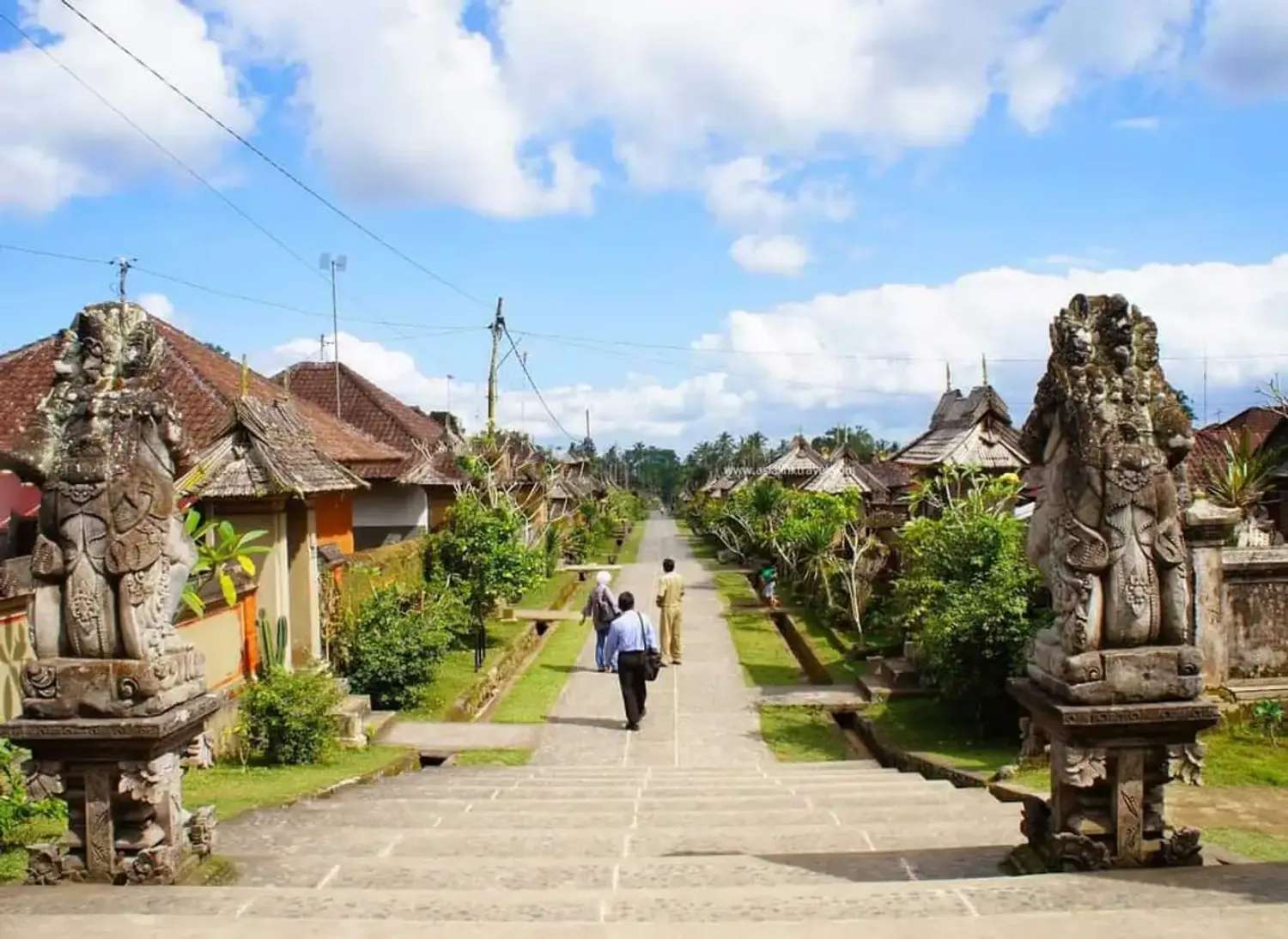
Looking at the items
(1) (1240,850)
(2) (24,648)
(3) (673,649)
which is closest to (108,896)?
(2) (24,648)

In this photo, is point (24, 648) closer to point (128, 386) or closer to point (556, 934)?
point (128, 386)

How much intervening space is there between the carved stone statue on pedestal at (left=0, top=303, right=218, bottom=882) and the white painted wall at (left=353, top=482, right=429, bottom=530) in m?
20.7

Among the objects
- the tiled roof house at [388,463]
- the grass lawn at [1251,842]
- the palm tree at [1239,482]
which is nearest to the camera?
the grass lawn at [1251,842]

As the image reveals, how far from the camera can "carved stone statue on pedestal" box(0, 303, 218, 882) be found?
5.02m

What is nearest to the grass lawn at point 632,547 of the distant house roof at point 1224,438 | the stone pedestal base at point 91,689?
the distant house roof at point 1224,438

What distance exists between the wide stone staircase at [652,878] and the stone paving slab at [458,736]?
3029 millimetres

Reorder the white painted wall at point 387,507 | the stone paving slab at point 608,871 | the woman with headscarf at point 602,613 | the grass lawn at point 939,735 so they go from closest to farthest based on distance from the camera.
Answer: the stone paving slab at point 608,871
the grass lawn at point 939,735
the woman with headscarf at point 602,613
the white painted wall at point 387,507

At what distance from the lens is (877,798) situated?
7859 mm

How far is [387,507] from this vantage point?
86.1 ft

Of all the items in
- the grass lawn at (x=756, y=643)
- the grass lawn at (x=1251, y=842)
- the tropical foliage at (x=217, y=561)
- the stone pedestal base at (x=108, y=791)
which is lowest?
the grass lawn at (x=756, y=643)

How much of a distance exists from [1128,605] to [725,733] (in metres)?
8.06

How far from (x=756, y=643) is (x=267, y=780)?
11.8m

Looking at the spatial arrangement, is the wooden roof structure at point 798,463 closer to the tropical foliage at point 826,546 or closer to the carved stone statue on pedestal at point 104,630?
the tropical foliage at point 826,546

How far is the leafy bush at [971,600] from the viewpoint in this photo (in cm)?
1068
